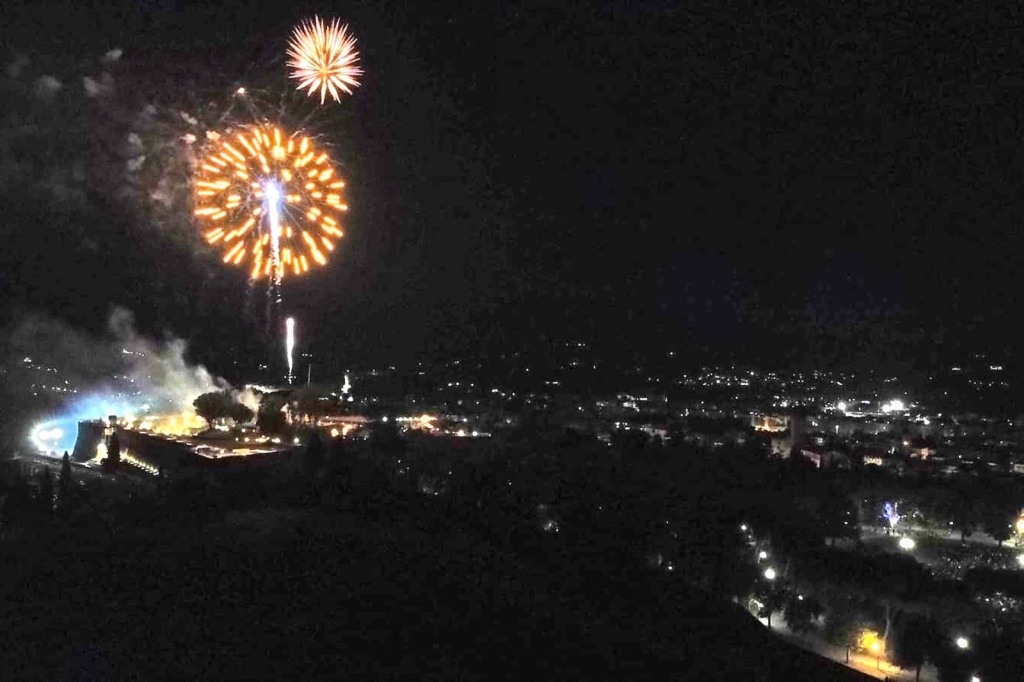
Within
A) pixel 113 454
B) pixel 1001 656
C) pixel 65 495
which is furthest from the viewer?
pixel 113 454

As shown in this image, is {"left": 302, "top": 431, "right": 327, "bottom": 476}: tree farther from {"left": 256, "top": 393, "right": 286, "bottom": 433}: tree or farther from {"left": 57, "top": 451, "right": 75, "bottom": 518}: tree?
{"left": 256, "top": 393, "right": 286, "bottom": 433}: tree

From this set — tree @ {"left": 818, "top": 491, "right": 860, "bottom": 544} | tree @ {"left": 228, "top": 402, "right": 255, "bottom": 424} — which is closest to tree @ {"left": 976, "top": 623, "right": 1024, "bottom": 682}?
tree @ {"left": 818, "top": 491, "right": 860, "bottom": 544}

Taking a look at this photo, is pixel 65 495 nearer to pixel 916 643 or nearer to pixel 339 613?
pixel 339 613

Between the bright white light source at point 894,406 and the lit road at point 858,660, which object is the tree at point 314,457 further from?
the bright white light source at point 894,406

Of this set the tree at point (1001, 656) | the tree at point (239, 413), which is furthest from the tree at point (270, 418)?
the tree at point (1001, 656)

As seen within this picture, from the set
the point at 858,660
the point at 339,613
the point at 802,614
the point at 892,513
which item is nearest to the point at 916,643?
the point at 858,660

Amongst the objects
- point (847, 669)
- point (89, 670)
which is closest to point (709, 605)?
point (847, 669)
